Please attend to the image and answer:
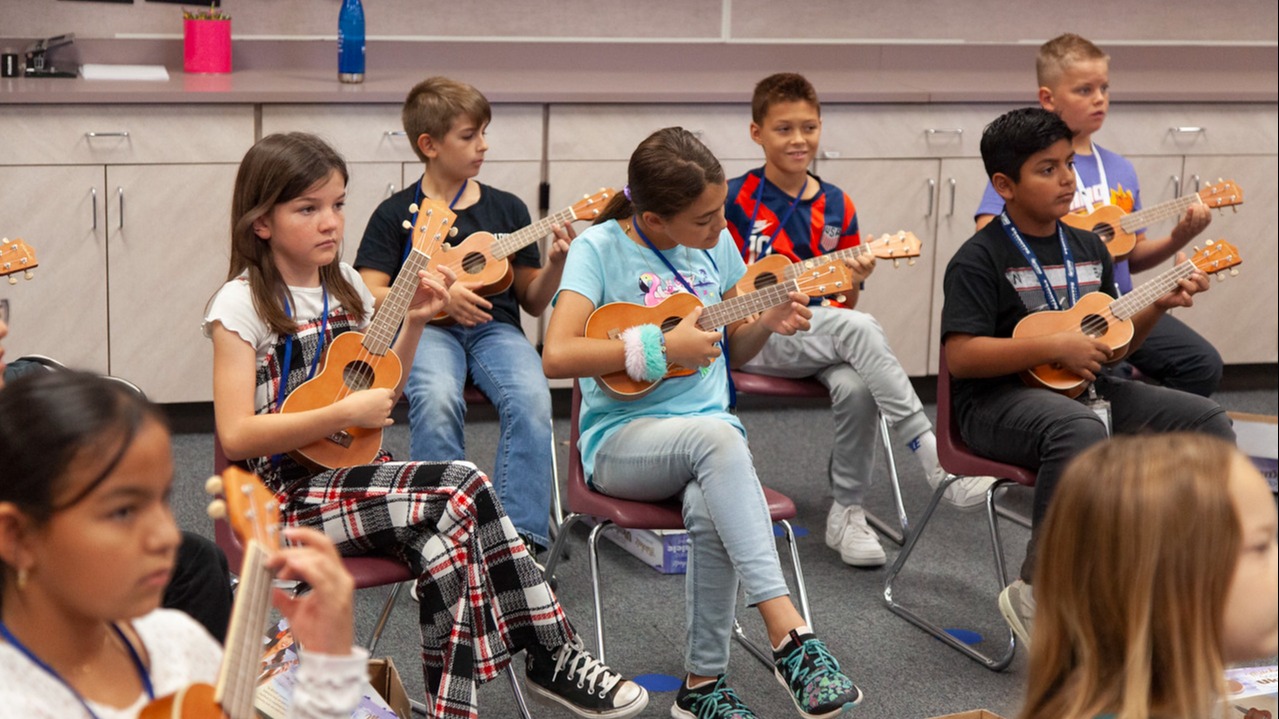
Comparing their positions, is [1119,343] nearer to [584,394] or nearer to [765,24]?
[584,394]

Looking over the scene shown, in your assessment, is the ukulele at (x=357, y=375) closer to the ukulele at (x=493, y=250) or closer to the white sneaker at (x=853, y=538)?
the ukulele at (x=493, y=250)

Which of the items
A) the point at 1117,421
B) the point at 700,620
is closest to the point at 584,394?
the point at 700,620

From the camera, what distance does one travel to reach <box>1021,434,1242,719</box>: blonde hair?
133 centimetres

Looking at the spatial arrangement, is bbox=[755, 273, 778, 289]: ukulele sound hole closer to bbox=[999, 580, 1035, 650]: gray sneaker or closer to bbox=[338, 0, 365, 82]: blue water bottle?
bbox=[999, 580, 1035, 650]: gray sneaker

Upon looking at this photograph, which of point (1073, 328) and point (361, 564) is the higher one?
point (1073, 328)

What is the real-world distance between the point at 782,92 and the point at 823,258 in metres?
0.78

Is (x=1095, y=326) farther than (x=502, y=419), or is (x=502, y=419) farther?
(x=502, y=419)

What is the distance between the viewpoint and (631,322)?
2.66 metres

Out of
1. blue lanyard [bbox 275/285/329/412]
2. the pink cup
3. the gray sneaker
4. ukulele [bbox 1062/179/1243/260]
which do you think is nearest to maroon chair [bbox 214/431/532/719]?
blue lanyard [bbox 275/285/329/412]

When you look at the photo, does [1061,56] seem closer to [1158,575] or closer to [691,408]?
[691,408]

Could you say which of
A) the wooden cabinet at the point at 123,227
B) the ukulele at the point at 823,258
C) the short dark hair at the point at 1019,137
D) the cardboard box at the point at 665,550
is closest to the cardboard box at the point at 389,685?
the cardboard box at the point at 665,550

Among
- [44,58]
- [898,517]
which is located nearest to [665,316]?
[898,517]

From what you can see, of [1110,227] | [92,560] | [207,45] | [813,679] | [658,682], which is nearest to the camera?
[92,560]

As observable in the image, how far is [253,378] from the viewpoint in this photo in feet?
7.43
